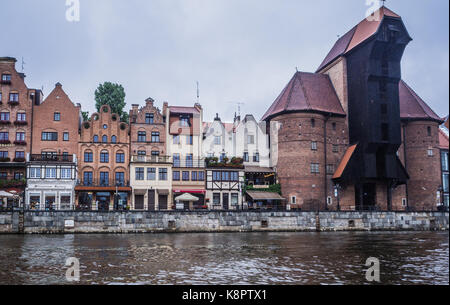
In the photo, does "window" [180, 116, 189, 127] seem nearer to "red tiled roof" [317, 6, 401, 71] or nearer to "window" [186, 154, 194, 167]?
"window" [186, 154, 194, 167]

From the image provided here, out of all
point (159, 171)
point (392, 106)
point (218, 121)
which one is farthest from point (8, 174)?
point (392, 106)

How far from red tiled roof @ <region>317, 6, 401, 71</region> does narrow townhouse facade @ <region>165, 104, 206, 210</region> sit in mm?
22061

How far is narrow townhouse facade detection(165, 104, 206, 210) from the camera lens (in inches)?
2280

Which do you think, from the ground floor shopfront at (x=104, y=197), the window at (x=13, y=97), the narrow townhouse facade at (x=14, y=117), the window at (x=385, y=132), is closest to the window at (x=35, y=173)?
the narrow townhouse facade at (x=14, y=117)

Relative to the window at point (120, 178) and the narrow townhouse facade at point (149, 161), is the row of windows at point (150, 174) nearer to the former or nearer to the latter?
the narrow townhouse facade at point (149, 161)

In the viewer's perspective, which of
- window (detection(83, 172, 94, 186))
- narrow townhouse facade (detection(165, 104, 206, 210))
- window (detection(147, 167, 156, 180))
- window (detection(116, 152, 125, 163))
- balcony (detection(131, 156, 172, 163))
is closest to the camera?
window (detection(83, 172, 94, 186))

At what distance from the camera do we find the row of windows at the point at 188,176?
191 feet

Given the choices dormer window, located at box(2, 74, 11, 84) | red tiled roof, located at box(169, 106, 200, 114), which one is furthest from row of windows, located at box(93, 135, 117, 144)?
dormer window, located at box(2, 74, 11, 84)

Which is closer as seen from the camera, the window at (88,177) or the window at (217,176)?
the window at (88,177)

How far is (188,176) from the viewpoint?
58.3 metres

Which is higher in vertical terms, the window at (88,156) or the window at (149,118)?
the window at (149,118)

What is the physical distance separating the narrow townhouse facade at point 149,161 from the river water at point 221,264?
2464 cm

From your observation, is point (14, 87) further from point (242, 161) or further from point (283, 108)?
point (283, 108)

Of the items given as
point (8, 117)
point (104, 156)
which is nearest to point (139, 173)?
point (104, 156)
